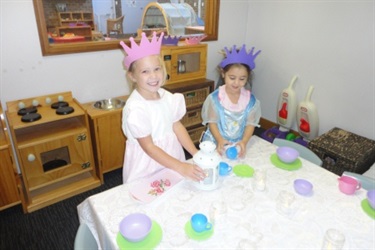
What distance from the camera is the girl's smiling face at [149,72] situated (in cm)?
111

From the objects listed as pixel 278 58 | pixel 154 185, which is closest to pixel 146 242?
pixel 154 185

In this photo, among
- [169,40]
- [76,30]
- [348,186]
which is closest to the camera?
[348,186]

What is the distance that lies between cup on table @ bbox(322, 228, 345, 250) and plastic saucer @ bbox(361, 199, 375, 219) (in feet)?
0.59

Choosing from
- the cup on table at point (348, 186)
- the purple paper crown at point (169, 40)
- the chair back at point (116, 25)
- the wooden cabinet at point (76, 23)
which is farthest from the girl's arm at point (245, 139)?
the wooden cabinet at point (76, 23)

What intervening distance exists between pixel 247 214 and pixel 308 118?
1.85 meters

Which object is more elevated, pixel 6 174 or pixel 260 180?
pixel 260 180

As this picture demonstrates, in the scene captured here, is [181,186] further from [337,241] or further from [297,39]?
[297,39]

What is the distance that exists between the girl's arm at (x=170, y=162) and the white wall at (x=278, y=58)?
1247mm

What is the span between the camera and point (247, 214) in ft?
2.94

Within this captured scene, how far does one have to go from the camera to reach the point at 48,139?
178 cm

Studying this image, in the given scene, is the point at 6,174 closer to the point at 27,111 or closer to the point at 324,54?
the point at 27,111

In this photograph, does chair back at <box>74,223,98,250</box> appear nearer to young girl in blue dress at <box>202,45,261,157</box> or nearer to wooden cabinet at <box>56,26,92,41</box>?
young girl in blue dress at <box>202,45,261,157</box>

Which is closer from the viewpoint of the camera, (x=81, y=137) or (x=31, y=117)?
(x=31, y=117)

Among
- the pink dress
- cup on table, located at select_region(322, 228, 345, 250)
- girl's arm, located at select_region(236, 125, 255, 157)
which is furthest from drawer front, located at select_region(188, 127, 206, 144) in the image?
cup on table, located at select_region(322, 228, 345, 250)
